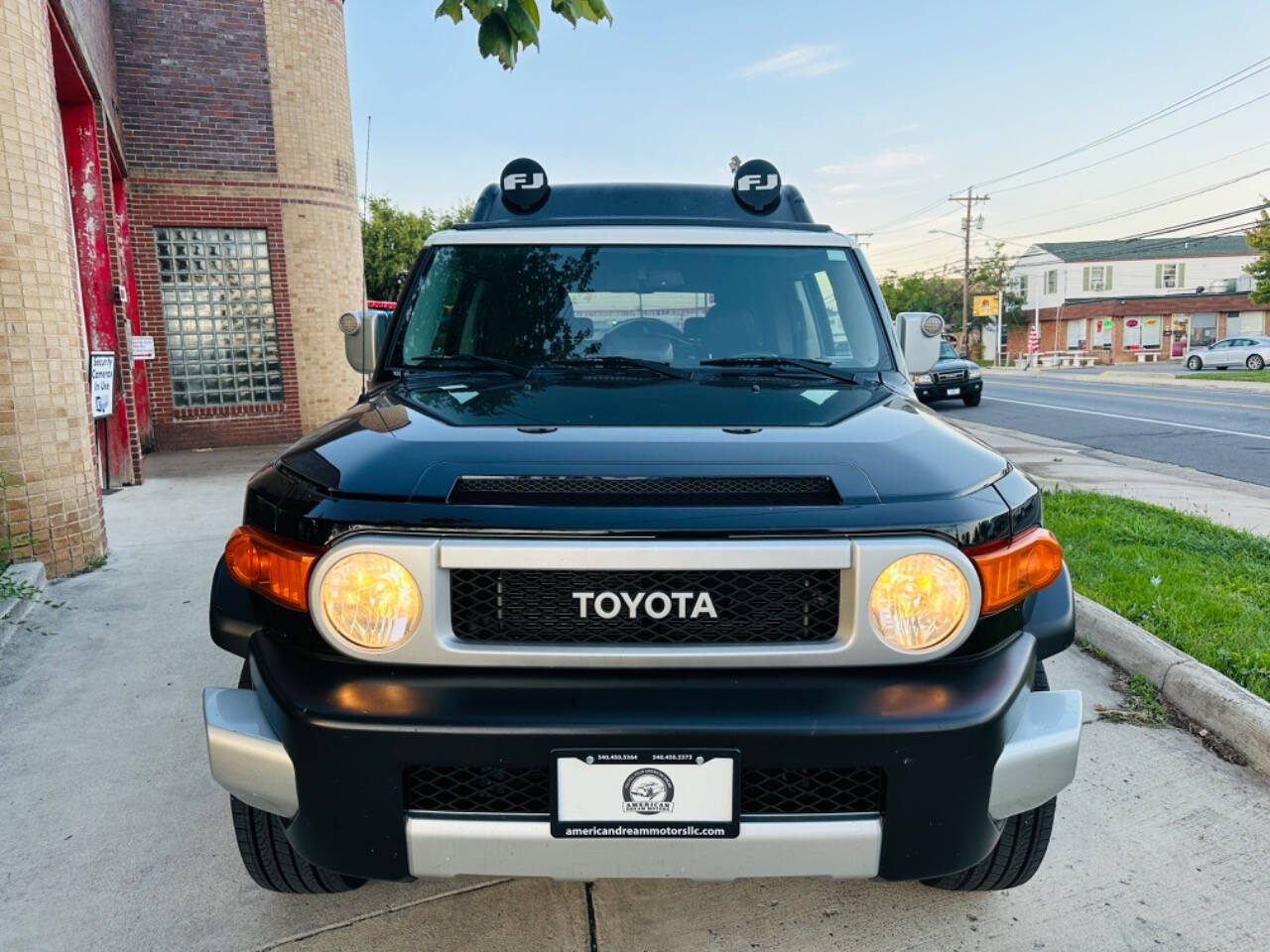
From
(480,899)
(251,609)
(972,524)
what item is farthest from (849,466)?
(480,899)

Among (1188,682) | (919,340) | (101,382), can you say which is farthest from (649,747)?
(101,382)

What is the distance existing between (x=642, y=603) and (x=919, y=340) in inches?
75.5

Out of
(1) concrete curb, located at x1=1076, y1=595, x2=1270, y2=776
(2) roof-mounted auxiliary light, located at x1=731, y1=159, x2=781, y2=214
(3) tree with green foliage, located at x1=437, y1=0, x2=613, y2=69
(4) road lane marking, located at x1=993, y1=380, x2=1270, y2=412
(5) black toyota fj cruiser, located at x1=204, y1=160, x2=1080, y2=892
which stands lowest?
(4) road lane marking, located at x1=993, y1=380, x2=1270, y2=412

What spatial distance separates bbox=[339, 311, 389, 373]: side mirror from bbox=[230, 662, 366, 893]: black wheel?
4.77 ft

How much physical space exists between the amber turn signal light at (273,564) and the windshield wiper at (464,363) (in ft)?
3.37

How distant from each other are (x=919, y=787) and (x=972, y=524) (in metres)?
0.53

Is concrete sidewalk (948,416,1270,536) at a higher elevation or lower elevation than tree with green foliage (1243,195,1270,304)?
lower

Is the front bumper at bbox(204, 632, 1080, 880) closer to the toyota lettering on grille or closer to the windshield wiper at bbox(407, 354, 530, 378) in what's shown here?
the toyota lettering on grille

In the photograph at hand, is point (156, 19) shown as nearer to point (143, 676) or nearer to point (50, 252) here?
point (50, 252)

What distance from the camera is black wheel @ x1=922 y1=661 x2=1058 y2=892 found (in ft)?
7.18

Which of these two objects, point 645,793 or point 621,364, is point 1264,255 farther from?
point 645,793

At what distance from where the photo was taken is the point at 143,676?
4062 millimetres

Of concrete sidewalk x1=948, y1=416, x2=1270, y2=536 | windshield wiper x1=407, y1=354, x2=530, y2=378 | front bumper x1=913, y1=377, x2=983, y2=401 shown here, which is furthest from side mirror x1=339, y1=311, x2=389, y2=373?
front bumper x1=913, y1=377, x2=983, y2=401

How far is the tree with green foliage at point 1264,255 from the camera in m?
34.9
